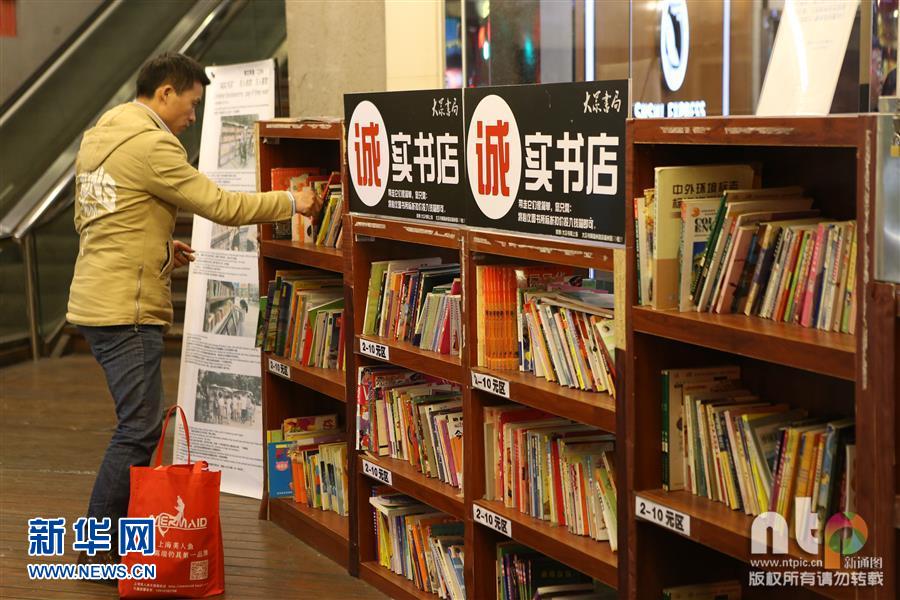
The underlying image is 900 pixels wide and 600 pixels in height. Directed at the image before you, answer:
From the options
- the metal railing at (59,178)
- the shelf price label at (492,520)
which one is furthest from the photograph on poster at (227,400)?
the metal railing at (59,178)

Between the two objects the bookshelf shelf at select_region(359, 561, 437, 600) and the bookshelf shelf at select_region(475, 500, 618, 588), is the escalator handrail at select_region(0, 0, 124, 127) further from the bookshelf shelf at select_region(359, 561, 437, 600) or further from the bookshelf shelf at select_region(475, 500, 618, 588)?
the bookshelf shelf at select_region(475, 500, 618, 588)

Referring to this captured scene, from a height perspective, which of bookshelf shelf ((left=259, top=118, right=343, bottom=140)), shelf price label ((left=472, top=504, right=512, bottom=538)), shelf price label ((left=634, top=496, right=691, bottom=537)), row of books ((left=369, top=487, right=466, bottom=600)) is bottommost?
row of books ((left=369, top=487, right=466, bottom=600))

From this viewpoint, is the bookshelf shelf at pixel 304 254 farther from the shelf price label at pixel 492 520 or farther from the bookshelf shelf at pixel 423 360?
the shelf price label at pixel 492 520

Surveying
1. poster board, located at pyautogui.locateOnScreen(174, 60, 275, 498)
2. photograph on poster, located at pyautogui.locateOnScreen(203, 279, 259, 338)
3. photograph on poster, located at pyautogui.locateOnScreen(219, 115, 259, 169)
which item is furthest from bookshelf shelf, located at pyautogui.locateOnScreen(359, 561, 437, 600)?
photograph on poster, located at pyautogui.locateOnScreen(219, 115, 259, 169)

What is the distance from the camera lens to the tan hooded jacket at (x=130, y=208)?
3996 mm

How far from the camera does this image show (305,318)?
4609 mm

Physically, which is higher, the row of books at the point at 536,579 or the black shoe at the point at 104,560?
the row of books at the point at 536,579

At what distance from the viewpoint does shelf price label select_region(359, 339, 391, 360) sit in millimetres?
3893

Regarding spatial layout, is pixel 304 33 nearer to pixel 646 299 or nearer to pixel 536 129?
pixel 536 129

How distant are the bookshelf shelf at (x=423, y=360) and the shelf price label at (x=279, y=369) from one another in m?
0.73

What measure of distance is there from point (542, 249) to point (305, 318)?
175cm

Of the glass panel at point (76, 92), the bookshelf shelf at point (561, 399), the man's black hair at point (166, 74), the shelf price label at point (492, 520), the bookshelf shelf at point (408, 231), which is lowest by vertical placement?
the shelf price label at point (492, 520)

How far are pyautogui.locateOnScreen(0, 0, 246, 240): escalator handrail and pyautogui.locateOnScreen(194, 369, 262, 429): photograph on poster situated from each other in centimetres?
380

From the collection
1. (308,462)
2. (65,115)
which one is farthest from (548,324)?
(65,115)
